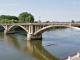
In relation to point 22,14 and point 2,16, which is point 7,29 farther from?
point 2,16

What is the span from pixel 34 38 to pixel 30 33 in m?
2.27

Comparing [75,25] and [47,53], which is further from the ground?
[75,25]

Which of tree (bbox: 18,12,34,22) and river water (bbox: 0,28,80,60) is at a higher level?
tree (bbox: 18,12,34,22)

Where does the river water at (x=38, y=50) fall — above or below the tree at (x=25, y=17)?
below

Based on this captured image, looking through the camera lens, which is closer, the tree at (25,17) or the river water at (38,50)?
the river water at (38,50)

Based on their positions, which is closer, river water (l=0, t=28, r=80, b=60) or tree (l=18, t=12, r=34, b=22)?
river water (l=0, t=28, r=80, b=60)

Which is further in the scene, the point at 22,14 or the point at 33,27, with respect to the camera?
the point at 22,14

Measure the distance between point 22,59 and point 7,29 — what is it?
146 ft

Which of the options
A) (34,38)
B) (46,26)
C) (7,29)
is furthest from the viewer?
(7,29)

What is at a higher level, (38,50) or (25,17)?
(25,17)

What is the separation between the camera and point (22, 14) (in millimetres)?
125812

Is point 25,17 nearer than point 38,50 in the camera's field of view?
No

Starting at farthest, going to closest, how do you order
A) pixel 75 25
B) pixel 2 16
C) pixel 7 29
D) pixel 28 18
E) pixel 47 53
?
pixel 2 16, pixel 28 18, pixel 7 29, pixel 75 25, pixel 47 53

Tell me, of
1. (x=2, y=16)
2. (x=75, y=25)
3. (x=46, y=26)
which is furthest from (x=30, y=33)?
(x=2, y=16)
